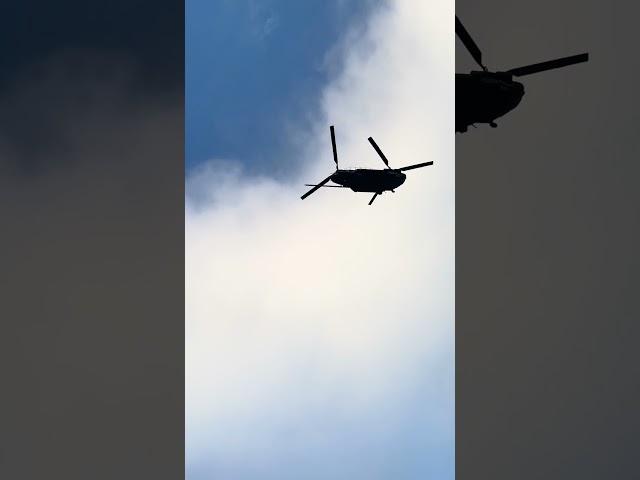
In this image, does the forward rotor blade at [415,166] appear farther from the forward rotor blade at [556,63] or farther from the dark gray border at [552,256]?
the forward rotor blade at [556,63]

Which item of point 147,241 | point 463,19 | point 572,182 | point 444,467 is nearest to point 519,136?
point 572,182

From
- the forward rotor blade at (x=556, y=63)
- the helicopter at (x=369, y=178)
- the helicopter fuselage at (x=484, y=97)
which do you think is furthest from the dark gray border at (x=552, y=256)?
the forward rotor blade at (x=556, y=63)

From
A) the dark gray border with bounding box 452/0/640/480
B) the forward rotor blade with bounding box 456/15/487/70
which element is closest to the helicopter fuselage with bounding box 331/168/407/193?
the dark gray border with bounding box 452/0/640/480

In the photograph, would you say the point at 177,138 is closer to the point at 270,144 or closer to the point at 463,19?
the point at 270,144

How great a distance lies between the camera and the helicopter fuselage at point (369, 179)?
4.81 m

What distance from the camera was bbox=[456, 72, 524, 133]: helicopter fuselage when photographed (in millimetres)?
4605

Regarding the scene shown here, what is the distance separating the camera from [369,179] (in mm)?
4902

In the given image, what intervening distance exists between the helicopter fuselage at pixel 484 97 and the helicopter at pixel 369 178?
41cm

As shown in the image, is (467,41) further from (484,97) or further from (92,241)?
(92,241)

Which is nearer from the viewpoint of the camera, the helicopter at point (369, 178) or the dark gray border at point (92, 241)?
the dark gray border at point (92, 241)

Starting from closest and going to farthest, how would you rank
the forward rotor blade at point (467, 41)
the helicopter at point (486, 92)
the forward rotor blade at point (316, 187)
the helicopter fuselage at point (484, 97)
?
the forward rotor blade at point (467, 41) → the helicopter at point (486, 92) → the helicopter fuselage at point (484, 97) → the forward rotor blade at point (316, 187)

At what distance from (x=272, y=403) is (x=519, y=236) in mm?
2035

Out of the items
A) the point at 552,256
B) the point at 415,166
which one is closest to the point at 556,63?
the point at 415,166

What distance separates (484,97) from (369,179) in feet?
3.01
